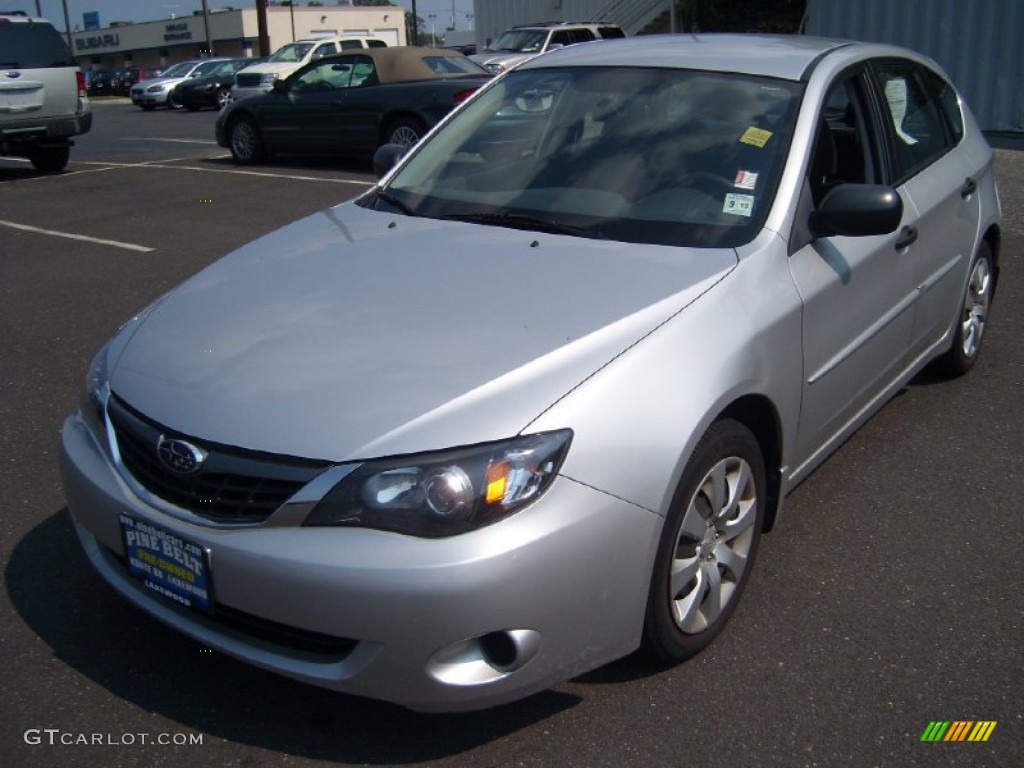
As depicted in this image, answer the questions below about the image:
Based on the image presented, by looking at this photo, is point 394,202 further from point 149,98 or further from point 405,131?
point 149,98

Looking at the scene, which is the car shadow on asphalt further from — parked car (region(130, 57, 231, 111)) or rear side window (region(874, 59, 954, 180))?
parked car (region(130, 57, 231, 111))

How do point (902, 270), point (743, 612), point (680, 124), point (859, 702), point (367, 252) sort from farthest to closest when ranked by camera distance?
point (902, 270) < point (680, 124) < point (367, 252) < point (743, 612) < point (859, 702)

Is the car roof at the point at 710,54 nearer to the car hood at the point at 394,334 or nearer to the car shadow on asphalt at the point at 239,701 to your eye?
the car hood at the point at 394,334

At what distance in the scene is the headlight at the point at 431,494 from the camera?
249cm

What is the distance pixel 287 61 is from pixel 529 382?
26.9 meters

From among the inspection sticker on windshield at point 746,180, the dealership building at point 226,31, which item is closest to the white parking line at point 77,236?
the inspection sticker on windshield at point 746,180

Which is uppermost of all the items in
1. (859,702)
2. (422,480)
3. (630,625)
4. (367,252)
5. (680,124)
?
(680,124)

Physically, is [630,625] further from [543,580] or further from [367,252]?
[367,252]

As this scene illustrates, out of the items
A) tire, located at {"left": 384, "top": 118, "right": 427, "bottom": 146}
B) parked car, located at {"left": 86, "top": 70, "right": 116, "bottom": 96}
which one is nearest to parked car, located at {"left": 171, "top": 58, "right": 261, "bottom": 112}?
parked car, located at {"left": 86, "top": 70, "right": 116, "bottom": 96}

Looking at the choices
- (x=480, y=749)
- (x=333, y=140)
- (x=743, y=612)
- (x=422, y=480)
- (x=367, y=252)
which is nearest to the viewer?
(x=422, y=480)

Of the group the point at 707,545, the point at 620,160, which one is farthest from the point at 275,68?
the point at 707,545

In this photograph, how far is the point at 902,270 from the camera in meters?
4.14

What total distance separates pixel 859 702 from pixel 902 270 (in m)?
1.85

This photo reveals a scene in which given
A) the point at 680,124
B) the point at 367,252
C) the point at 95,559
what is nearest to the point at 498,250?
the point at 367,252
